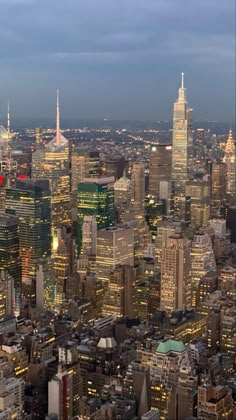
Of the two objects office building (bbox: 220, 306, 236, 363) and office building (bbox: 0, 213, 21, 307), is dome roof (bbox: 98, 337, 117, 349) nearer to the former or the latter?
office building (bbox: 220, 306, 236, 363)

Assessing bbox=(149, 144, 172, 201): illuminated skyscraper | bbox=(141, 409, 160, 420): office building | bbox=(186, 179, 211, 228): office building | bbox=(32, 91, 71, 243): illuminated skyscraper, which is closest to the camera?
bbox=(141, 409, 160, 420): office building

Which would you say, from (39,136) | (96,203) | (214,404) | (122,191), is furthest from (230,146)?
(214,404)

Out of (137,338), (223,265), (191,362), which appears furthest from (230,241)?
(191,362)

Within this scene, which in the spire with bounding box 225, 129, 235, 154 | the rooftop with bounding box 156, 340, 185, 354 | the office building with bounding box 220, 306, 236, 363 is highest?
the spire with bounding box 225, 129, 235, 154

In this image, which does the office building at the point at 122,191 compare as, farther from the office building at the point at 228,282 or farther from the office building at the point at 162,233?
the office building at the point at 228,282

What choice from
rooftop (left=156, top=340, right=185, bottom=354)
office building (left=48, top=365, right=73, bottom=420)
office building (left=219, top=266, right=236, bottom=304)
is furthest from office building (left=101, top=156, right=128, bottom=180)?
office building (left=48, top=365, right=73, bottom=420)

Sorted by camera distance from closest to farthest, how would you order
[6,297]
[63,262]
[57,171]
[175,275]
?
[6,297] → [175,275] → [63,262] → [57,171]

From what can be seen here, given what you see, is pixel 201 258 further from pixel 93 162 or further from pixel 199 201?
pixel 93 162
